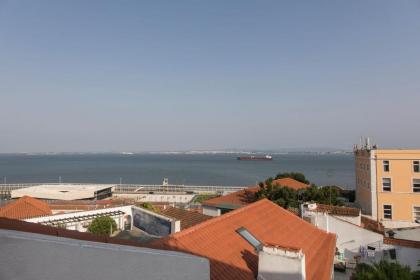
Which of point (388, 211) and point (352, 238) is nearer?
point (352, 238)

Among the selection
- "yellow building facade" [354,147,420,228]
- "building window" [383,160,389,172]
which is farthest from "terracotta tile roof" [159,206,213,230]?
"building window" [383,160,389,172]

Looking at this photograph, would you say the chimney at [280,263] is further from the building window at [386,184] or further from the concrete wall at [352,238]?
the building window at [386,184]

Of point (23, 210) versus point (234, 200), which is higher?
point (23, 210)

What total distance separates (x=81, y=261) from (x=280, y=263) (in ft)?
18.4

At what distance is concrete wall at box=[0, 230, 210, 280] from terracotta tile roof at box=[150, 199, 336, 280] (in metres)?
1.85

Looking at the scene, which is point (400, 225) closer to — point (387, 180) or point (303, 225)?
point (387, 180)

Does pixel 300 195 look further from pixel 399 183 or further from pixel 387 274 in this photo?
pixel 387 274

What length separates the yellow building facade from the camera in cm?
2853

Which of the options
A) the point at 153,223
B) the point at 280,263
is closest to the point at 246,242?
the point at 280,263

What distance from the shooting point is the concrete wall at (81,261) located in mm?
3518

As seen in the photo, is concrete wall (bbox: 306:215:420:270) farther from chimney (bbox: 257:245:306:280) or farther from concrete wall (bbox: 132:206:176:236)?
chimney (bbox: 257:245:306:280)

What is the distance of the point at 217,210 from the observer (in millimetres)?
27953

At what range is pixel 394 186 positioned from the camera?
29.0 metres

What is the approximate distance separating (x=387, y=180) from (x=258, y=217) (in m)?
19.6
